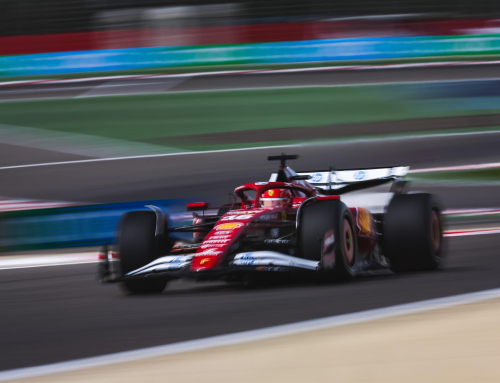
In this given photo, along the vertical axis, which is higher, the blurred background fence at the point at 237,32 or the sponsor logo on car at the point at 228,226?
the blurred background fence at the point at 237,32

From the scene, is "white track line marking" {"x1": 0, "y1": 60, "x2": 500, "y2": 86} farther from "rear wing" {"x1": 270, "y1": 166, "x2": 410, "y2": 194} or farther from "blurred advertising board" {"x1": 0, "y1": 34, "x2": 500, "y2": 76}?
"rear wing" {"x1": 270, "y1": 166, "x2": 410, "y2": 194}

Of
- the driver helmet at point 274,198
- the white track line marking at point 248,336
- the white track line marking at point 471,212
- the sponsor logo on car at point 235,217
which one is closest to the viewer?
the white track line marking at point 248,336

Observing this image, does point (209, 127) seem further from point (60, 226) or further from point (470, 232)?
point (470, 232)

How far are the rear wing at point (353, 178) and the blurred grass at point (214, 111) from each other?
10.5m

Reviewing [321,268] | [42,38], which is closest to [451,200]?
[321,268]

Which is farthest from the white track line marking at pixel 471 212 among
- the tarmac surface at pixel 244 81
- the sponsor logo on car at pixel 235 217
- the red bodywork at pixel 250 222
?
the tarmac surface at pixel 244 81

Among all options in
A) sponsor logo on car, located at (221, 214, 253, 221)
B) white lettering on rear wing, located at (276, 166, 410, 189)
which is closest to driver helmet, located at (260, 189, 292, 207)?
sponsor logo on car, located at (221, 214, 253, 221)

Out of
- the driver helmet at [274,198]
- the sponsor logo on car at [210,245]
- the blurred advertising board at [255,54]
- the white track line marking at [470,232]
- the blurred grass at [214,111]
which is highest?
the blurred advertising board at [255,54]

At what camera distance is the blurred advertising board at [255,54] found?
24.0 m

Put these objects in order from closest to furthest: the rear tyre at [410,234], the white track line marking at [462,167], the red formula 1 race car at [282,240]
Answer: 1. the red formula 1 race car at [282,240]
2. the rear tyre at [410,234]
3. the white track line marking at [462,167]

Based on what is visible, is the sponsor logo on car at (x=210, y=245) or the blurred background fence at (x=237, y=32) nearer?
the sponsor logo on car at (x=210, y=245)

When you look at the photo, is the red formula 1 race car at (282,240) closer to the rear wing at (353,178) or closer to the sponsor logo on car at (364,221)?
the sponsor logo on car at (364,221)

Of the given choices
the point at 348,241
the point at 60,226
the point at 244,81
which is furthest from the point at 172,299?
the point at 244,81

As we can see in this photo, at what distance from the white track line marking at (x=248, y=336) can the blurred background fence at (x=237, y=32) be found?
19.0 metres
